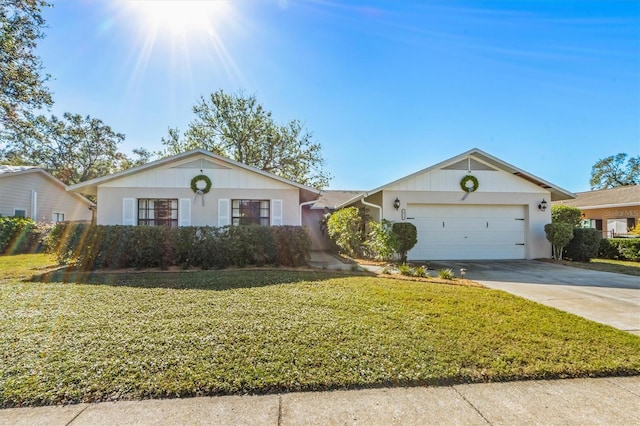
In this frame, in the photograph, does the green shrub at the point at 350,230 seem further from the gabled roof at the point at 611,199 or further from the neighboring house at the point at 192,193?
the gabled roof at the point at 611,199

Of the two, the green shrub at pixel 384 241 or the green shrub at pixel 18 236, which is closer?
the green shrub at pixel 384 241

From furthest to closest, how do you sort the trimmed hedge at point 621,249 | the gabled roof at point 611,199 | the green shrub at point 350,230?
the gabled roof at point 611,199 < the green shrub at point 350,230 < the trimmed hedge at point 621,249

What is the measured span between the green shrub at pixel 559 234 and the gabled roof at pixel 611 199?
29.4 feet

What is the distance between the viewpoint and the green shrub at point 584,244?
35.6 feet

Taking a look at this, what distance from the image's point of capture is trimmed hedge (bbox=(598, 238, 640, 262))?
11.4 m

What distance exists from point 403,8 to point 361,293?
734cm

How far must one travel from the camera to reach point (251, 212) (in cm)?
1128

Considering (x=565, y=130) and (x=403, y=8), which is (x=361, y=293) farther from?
(x=565, y=130)

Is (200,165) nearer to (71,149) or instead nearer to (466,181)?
(466,181)

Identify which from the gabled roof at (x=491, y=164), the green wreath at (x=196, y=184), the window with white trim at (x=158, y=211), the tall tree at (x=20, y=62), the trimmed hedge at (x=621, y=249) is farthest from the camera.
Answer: the tall tree at (x=20, y=62)

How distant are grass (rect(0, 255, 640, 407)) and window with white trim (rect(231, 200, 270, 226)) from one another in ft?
19.0

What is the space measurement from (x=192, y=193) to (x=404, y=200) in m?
7.49

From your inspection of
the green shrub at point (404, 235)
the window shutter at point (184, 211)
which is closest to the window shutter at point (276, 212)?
the window shutter at point (184, 211)

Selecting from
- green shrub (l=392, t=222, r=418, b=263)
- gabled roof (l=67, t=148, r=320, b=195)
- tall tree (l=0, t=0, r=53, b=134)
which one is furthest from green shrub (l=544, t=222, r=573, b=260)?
tall tree (l=0, t=0, r=53, b=134)
